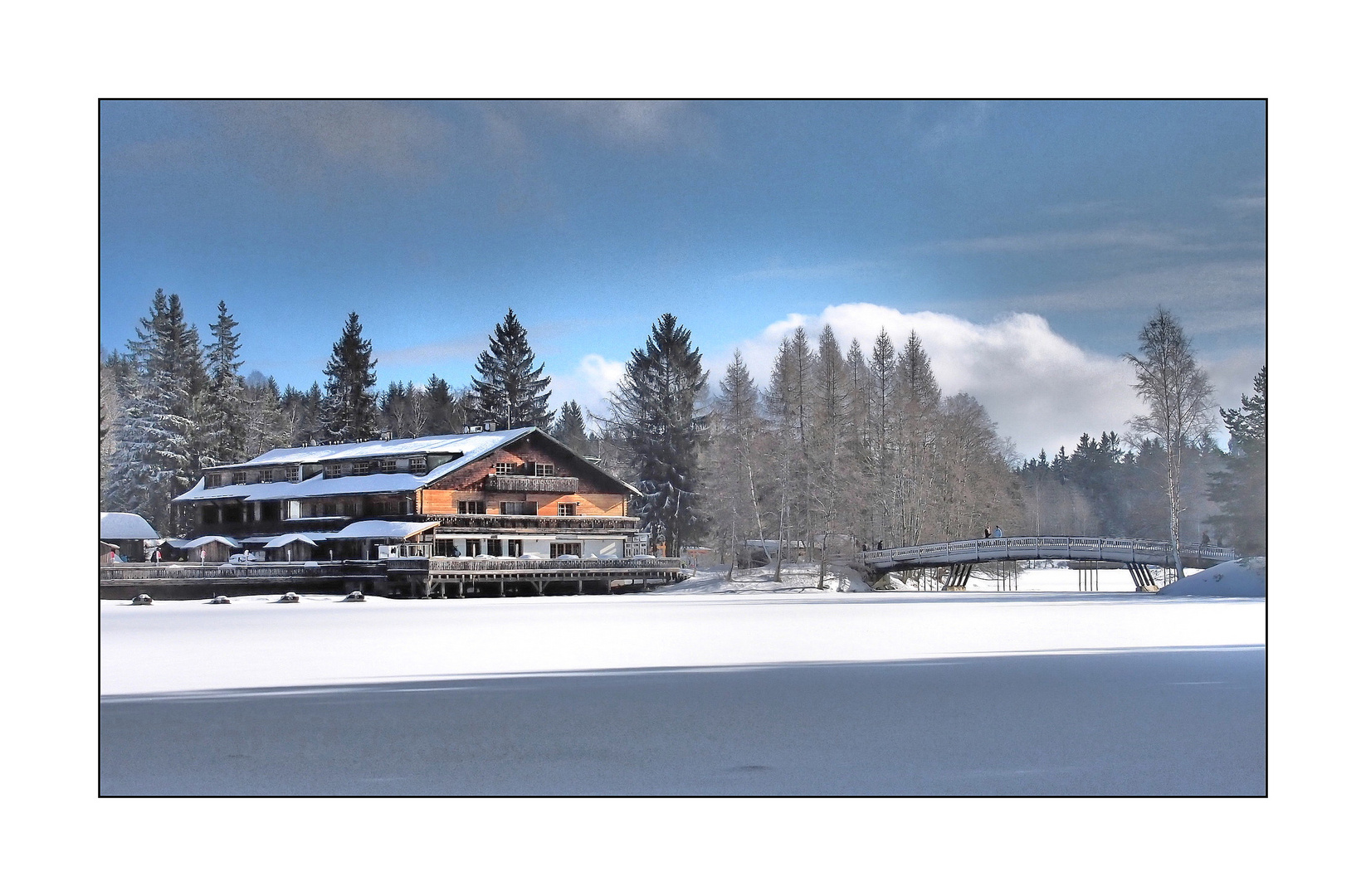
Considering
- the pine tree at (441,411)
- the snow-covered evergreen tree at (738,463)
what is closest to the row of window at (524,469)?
the snow-covered evergreen tree at (738,463)

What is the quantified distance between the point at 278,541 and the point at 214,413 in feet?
57.4

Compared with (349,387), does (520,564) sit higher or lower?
lower

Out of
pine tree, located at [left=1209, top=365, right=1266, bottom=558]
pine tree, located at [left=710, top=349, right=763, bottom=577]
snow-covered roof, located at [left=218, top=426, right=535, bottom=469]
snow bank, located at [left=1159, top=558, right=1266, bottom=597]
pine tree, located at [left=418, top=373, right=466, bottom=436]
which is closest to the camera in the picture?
snow bank, located at [left=1159, top=558, right=1266, bottom=597]

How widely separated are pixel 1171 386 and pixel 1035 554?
9.84 m

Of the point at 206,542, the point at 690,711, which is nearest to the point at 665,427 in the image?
the point at 206,542

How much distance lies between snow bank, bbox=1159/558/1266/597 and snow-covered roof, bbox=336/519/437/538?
30274mm

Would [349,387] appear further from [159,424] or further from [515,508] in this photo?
[515,508]

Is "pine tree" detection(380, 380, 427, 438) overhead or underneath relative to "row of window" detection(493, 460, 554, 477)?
overhead

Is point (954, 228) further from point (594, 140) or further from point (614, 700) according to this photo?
point (614, 700)

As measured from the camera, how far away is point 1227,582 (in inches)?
1622

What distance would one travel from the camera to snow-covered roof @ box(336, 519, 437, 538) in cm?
5294

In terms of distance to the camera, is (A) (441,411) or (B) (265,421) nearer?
(B) (265,421)

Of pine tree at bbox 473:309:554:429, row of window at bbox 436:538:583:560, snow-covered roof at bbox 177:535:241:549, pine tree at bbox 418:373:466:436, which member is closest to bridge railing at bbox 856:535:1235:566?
row of window at bbox 436:538:583:560

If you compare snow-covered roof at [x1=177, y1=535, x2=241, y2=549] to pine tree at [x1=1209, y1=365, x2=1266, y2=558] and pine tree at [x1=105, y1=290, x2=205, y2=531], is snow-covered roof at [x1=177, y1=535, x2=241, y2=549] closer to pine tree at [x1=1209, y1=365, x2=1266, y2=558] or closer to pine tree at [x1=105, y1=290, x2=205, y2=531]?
pine tree at [x1=105, y1=290, x2=205, y2=531]
